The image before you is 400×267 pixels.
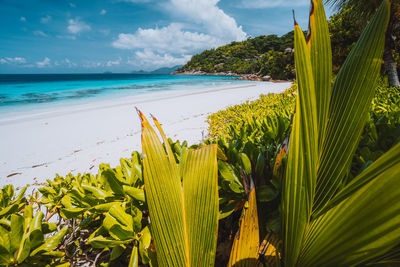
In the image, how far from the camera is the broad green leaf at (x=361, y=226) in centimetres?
26

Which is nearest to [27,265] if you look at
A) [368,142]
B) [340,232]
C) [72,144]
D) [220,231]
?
[220,231]

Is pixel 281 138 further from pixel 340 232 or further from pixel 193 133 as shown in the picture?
pixel 193 133

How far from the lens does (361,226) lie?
29 cm

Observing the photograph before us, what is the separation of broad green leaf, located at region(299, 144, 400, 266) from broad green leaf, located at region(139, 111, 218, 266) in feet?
0.70

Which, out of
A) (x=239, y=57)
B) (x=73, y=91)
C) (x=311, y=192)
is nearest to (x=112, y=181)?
(x=311, y=192)

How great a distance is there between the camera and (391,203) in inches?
10.2

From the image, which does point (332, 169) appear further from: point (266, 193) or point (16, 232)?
point (16, 232)

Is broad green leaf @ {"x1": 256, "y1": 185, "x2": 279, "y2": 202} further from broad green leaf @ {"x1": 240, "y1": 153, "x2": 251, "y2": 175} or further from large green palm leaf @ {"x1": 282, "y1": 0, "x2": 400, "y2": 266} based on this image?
large green palm leaf @ {"x1": 282, "y1": 0, "x2": 400, "y2": 266}

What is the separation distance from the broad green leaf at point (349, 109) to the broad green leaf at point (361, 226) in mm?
55

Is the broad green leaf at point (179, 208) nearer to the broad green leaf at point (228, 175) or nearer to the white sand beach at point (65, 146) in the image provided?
the broad green leaf at point (228, 175)

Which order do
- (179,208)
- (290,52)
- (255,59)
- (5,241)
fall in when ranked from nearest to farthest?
(179,208) → (5,241) → (290,52) → (255,59)

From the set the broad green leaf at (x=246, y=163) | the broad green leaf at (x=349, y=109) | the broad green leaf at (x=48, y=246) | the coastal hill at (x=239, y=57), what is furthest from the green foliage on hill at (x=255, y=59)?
the broad green leaf at (x=48, y=246)

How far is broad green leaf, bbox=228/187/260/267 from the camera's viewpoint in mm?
481

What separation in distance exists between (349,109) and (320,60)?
0.11 m
